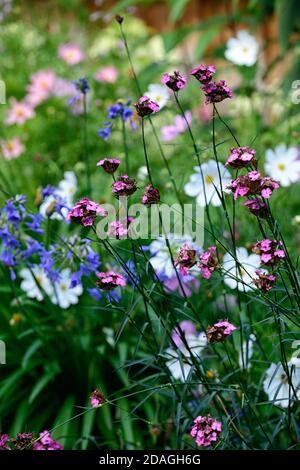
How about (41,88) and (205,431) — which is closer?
(205,431)

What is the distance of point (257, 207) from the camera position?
1388 millimetres

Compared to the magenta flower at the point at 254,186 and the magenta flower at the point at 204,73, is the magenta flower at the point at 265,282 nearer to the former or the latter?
the magenta flower at the point at 254,186

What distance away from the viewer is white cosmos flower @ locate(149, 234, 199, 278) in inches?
77.9

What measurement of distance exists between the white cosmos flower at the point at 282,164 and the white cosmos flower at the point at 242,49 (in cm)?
46

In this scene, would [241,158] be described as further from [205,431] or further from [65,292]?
[65,292]

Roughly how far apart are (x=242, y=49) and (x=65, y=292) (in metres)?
1.10

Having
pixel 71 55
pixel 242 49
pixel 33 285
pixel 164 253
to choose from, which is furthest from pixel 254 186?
pixel 71 55

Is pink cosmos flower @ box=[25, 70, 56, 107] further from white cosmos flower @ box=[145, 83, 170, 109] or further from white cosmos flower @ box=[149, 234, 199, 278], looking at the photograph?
white cosmos flower @ box=[149, 234, 199, 278]

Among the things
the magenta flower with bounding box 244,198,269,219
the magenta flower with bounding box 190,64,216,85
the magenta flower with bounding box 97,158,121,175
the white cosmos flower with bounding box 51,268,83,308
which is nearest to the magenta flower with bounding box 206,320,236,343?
the magenta flower with bounding box 244,198,269,219

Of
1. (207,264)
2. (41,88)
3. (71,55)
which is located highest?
(71,55)

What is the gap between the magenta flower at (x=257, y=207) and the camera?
4.53ft
